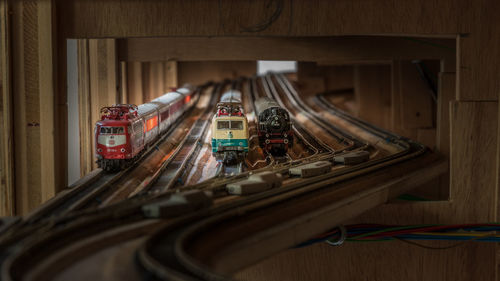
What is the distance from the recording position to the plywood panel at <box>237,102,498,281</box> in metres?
14.3

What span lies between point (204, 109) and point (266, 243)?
2285cm

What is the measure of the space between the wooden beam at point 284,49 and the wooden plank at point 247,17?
6.92 m

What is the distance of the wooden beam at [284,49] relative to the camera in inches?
802

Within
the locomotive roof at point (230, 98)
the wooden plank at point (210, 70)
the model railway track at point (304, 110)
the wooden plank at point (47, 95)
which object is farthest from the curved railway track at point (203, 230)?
the wooden plank at point (210, 70)

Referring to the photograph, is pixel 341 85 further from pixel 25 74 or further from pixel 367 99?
pixel 25 74

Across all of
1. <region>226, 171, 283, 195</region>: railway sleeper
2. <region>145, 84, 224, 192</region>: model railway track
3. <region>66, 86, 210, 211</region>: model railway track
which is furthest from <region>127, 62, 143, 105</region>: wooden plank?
<region>226, 171, 283, 195</region>: railway sleeper

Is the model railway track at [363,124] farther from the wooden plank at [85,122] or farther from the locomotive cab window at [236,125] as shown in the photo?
the wooden plank at [85,122]

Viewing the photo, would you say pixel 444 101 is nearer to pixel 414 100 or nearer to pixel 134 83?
pixel 414 100

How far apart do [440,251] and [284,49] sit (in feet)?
31.8

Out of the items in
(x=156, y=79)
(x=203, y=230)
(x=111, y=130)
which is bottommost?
(x=203, y=230)

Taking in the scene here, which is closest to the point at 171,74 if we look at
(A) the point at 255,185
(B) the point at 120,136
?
(B) the point at 120,136

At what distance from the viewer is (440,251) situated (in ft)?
47.9

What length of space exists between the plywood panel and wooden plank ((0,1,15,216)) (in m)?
6.47


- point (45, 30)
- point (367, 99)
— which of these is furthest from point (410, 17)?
point (367, 99)
